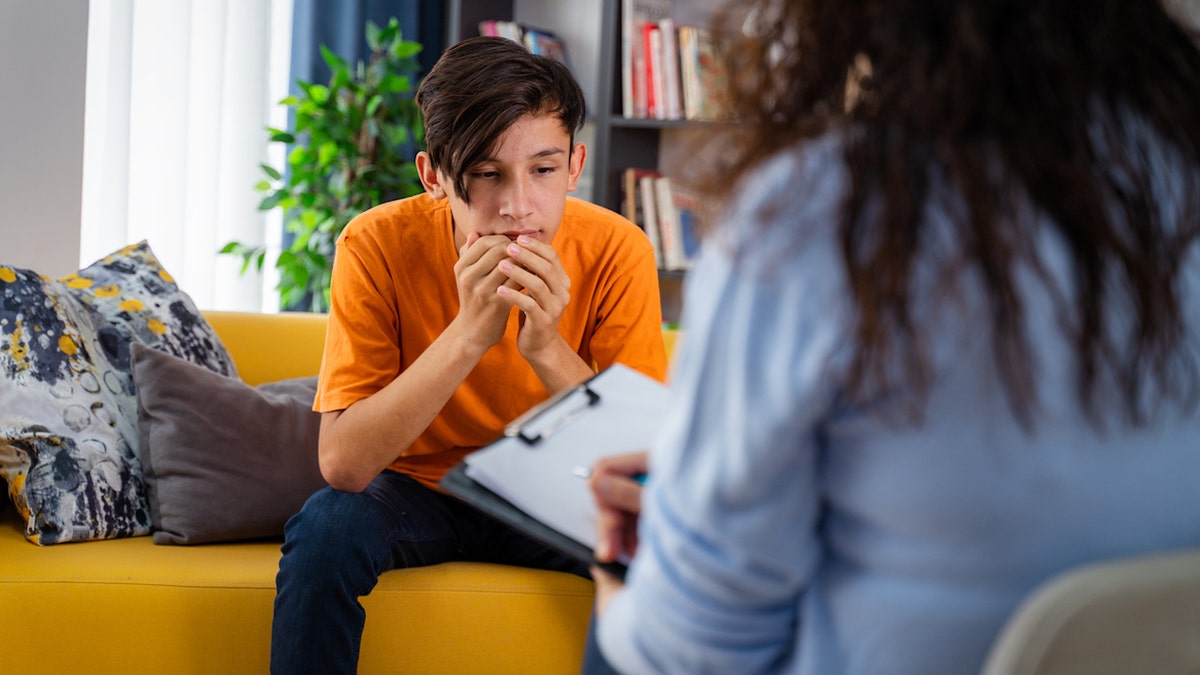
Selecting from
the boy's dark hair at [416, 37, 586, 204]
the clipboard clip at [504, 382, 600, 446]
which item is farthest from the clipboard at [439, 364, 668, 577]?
the boy's dark hair at [416, 37, 586, 204]

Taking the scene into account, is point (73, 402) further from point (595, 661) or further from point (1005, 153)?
point (1005, 153)

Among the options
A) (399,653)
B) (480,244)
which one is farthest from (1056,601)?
(399,653)

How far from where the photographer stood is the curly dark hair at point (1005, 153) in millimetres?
547

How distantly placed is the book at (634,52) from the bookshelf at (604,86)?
0.09 feet

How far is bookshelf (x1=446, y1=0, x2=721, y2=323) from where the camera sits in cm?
294

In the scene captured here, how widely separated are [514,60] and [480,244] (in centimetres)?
29

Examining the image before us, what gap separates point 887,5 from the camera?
0.56 meters

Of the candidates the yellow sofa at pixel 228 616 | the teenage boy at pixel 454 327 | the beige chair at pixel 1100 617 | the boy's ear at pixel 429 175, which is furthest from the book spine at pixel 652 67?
the beige chair at pixel 1100 617

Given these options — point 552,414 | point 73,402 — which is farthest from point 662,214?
point 552,414

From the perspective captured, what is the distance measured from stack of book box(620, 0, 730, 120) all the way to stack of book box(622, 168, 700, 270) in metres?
0.18

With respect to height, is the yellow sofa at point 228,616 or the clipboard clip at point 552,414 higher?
the clipboard clip at point 552,414

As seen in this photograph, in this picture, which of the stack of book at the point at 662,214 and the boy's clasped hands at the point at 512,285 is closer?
the boy's clasped hands at the point at 512,285

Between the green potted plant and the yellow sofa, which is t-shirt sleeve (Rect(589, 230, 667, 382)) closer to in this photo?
the yellow sofa

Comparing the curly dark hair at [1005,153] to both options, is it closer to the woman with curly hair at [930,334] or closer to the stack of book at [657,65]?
the woman with curly hair at [930,334]
